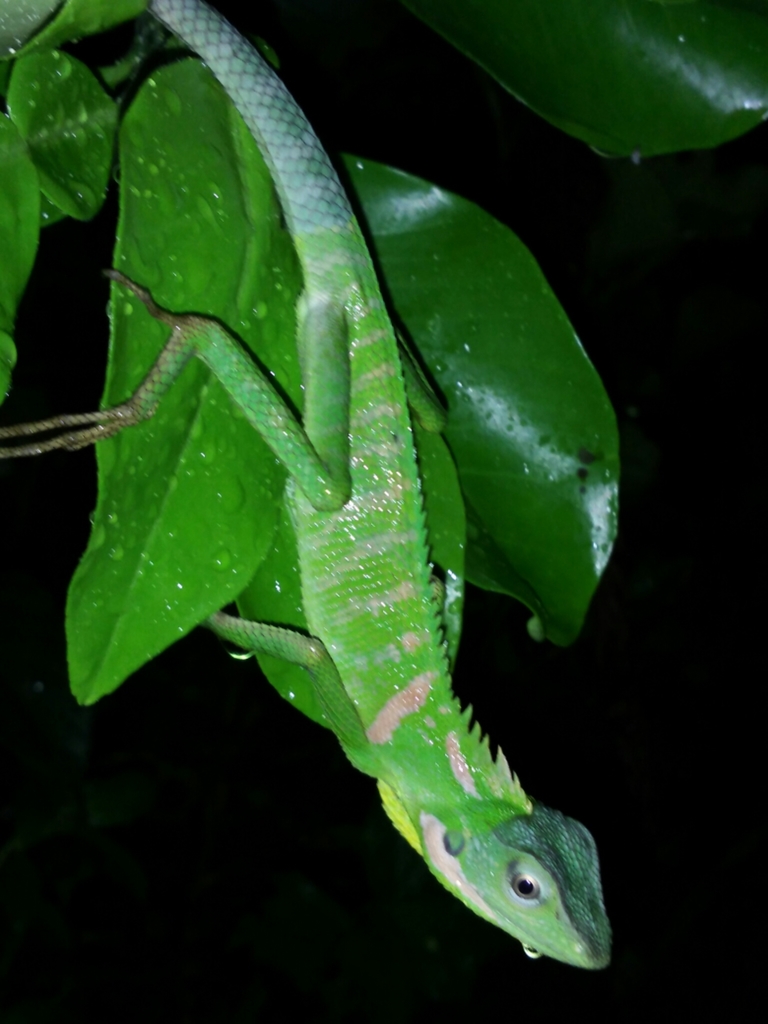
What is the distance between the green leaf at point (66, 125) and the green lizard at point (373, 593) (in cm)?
20

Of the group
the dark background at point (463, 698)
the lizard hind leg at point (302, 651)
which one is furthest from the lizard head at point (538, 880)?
the dark background at point (463, 698)

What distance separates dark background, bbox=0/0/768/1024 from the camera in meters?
2.42

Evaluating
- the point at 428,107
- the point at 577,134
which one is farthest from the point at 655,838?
the point at 577,134

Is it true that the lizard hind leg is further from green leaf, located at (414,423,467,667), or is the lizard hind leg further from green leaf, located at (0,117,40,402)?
green leaf, located at (0,117,40,402)

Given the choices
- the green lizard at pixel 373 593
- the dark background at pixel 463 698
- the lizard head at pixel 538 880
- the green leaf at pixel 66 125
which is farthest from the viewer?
the dark background at pixel 463 698

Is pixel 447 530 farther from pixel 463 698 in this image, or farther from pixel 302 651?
pixel 463 698

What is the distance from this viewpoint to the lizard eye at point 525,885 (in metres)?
1.51

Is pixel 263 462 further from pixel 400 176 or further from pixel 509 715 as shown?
pixel 509 715

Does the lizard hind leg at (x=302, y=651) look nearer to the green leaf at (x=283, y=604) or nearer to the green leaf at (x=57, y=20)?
the green leaf at (x=283, y=604)

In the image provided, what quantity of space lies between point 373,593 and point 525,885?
0.51 metres

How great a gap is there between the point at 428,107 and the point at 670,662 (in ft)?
9.85

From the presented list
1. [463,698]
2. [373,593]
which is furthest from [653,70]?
[463,698]

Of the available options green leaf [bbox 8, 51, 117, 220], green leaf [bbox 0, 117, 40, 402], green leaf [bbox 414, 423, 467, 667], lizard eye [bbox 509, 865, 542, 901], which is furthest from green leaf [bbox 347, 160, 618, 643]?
green leaf [bbox 0, 117, 40, 402]

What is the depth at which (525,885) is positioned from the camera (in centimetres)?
151
